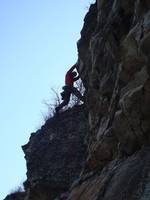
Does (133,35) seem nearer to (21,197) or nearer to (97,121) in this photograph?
(97,121)

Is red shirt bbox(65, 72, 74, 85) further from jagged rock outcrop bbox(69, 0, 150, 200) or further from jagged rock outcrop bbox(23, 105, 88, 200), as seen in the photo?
jagged rock outcrop bbox(69, 0, 150, 200)

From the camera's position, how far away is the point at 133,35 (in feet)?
36.3

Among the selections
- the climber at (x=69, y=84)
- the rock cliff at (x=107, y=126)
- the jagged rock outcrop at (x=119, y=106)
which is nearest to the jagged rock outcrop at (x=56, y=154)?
the rock cliff at (x=107, y=126)

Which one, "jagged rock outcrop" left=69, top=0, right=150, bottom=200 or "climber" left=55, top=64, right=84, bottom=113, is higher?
"climber" left=55, top=64, right=84, bottom=113

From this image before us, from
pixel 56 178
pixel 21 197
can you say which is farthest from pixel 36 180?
pixel 21 197

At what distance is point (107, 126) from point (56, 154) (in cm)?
736

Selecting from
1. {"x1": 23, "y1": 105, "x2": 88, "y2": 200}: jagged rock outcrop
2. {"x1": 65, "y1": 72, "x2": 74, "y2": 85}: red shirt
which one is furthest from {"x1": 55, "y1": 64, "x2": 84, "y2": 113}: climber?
{"x1": 23, "y1": 105, "x2": 88, "y2": 200}: jagged rock outcrop

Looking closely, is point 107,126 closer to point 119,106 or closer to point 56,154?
point 119,106

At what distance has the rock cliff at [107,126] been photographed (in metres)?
10.3

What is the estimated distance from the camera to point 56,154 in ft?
67.2

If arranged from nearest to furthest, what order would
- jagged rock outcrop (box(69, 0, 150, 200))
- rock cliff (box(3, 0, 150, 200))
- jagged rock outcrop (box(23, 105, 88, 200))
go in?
jagged rock outcrop (box(69, 0, 150, 200)) → rock cliff (box(3, 0, 150, 200)) → jagged rock outcrop (box(23, 105, 88, 200))

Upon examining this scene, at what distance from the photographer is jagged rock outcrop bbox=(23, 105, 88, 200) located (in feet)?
63.7

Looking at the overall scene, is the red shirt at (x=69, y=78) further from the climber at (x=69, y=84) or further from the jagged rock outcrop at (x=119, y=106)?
the jagged rock outcrop at (x=119, y=106)

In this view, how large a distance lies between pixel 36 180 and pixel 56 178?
37.1 inches
